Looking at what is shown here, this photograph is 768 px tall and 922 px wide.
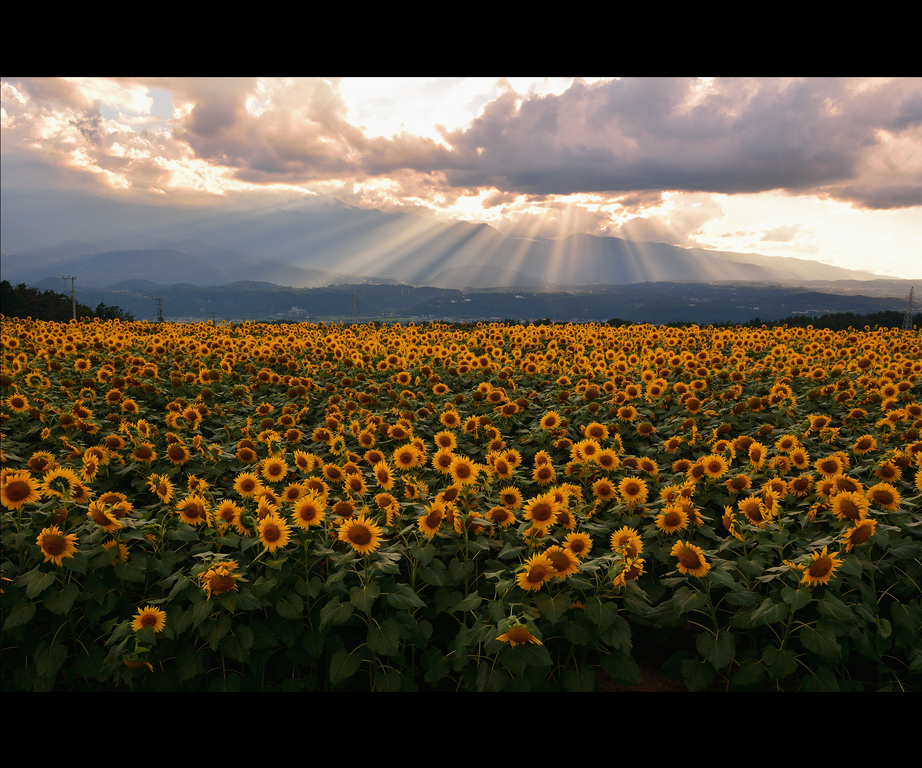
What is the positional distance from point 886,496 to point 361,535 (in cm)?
488

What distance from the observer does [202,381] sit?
10594 millimetres

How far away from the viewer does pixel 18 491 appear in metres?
4.95

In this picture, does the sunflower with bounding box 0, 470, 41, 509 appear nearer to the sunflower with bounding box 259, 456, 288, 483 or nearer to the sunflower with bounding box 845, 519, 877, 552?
the sunflower with bounding box 259, 456, 288, 483

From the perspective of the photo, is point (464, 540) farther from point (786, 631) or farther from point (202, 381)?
point (202, 381)

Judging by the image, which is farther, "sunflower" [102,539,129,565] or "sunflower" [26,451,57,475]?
"sunflower" [26,451,57,475]

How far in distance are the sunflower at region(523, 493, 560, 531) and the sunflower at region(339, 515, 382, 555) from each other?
1387 mm

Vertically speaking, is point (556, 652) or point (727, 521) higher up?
point (727, 521)

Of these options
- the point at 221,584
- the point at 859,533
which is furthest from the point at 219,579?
the point at 859,533

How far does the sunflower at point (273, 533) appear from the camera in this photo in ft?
14.8

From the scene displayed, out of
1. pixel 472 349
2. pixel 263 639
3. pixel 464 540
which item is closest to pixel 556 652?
pixel 464 540

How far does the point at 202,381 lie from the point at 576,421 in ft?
23.2

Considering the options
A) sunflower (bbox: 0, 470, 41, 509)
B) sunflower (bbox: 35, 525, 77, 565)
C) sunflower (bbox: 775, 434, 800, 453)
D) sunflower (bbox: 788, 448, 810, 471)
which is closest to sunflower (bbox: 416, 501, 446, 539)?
sunflower (bbox: 35, 525, 77, 565)

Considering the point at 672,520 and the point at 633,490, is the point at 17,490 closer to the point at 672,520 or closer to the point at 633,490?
the point at 633,490

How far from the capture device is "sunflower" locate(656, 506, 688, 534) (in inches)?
200
